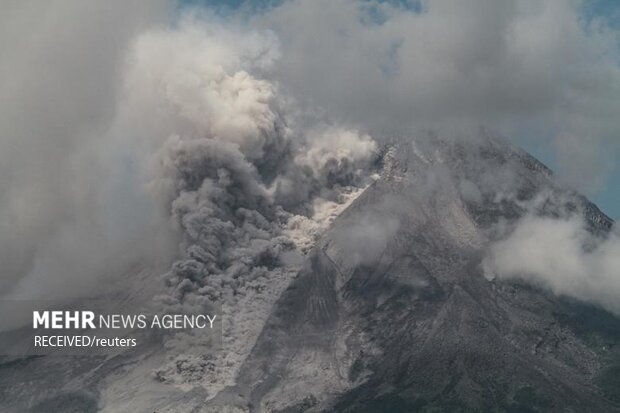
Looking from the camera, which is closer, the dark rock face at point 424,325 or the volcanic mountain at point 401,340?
the volcanic mountain at point 401,340

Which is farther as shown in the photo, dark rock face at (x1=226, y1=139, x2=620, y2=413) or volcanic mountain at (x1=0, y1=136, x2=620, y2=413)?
dark rock face at (x1=226, y1=139, x2=620, y2=413)

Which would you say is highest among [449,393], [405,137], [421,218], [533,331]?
[405,137]

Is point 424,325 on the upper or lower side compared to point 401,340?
upper

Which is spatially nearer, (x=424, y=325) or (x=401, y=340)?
(x=401, y=340)

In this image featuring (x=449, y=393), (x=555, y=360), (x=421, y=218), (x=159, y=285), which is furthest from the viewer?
(x=421, y=218)

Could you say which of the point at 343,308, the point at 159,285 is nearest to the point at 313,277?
the point at 343,308

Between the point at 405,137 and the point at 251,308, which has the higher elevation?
the point at 405,137

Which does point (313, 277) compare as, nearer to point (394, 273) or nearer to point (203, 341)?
point (394, 273)

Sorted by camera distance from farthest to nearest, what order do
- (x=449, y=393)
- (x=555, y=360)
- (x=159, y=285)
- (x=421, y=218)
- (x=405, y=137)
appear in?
(x=405, y=137)
(x=421, y=218)
(x=159, y=285)
(x=555, y=360)
(x=449, y=393)
